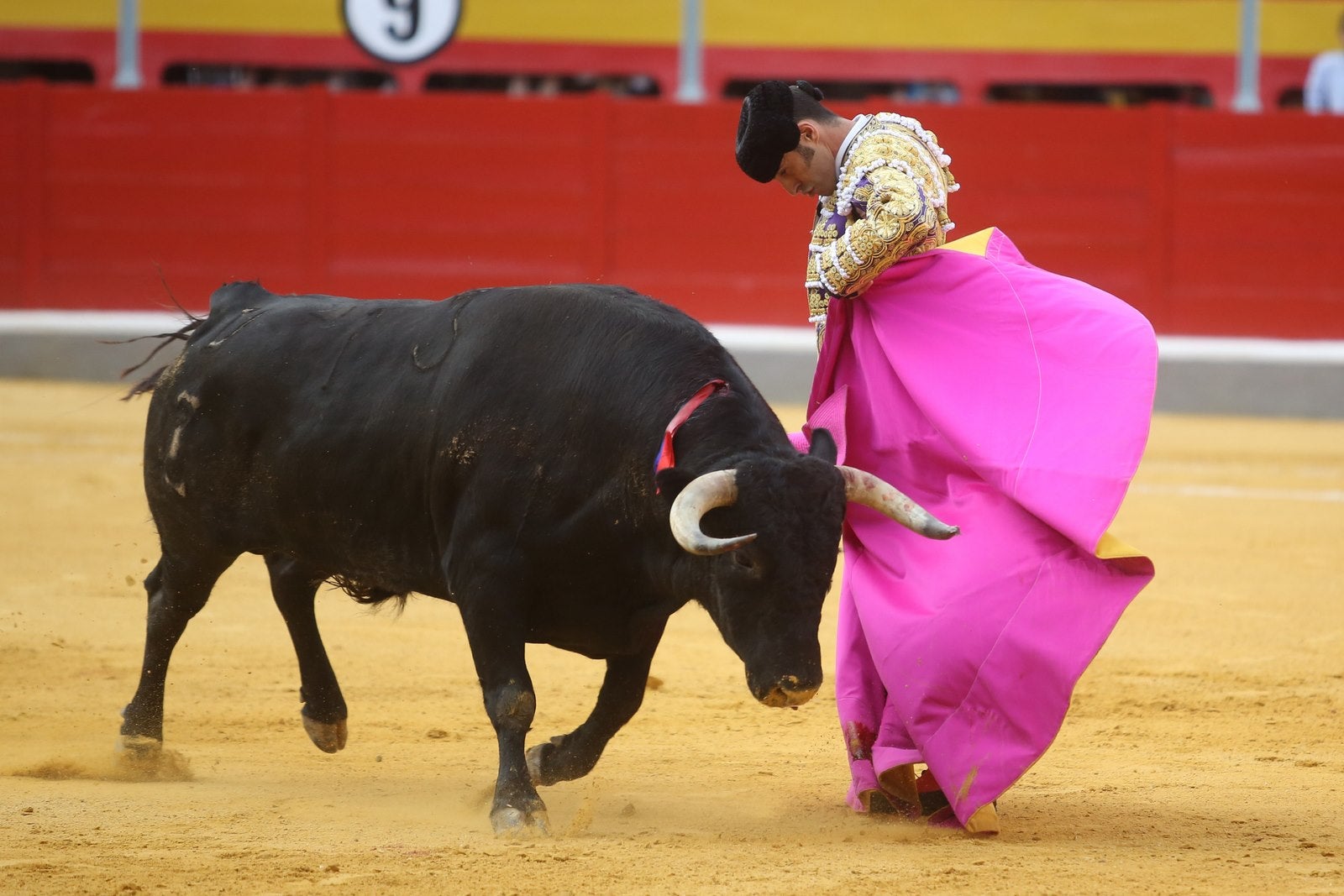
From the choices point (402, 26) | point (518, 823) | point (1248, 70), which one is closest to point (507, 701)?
point (518, 823)

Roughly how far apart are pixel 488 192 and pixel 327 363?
7219 mm

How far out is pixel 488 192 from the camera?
1045 cm

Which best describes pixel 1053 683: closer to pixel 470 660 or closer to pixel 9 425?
pixel 470 660

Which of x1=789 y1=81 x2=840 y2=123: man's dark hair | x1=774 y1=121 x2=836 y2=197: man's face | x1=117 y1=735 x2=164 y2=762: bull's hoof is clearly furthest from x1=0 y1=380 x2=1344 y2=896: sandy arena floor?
x1=789 y1=81 x2=840 y2=123: man's dark hair

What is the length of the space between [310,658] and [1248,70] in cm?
816

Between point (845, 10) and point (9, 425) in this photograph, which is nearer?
point (9, 425)

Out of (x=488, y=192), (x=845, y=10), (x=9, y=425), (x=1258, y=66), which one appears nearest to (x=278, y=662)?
(x=9, y=425)

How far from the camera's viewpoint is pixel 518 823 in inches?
115

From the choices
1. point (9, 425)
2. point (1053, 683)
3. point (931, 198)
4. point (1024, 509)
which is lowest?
point (9, 425)

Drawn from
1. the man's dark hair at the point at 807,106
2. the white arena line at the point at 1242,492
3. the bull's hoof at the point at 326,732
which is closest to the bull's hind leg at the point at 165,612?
the bull's hoof at the point at 326,732

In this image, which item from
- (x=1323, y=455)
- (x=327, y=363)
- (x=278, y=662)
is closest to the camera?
(x=327, y=363)

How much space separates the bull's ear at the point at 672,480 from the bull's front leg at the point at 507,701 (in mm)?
401

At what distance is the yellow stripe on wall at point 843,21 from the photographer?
10398 millimetres

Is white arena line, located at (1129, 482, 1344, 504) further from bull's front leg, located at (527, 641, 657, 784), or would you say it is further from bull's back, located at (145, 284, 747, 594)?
bull's back, located at (145, 284, 747, 594)
